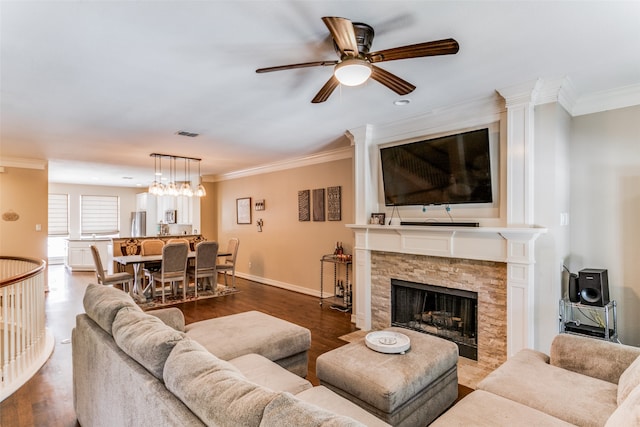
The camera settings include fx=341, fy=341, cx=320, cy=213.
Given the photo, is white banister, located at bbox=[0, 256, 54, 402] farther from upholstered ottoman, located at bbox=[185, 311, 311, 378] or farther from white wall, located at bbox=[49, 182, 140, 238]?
white wall, located at bbox=[49, 182, 140, 238]

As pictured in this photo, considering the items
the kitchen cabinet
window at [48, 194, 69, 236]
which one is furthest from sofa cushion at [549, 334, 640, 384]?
window at [48, 194, 69, 236]

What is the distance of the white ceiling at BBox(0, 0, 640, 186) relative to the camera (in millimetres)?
1823

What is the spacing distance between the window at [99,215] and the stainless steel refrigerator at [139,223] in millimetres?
503

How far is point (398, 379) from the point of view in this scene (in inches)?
77.8

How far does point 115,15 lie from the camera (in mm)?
1823

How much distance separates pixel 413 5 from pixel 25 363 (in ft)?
13.7

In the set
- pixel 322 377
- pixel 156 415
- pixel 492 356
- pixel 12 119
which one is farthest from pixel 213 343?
pixel 12 119

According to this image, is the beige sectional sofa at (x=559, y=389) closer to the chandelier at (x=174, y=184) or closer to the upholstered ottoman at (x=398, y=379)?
the upholstered ottoman at (x=398, y=379)

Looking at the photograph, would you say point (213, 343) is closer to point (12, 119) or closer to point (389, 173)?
point (389, 173)

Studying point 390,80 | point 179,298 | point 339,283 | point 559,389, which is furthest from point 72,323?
point 559,389

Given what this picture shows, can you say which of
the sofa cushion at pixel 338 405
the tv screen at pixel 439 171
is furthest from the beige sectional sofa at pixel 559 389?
the tv screen at pixel 439 171

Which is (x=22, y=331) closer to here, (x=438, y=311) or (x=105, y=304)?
(x=105, y=304)

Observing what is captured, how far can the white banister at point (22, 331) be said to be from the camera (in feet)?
9.20

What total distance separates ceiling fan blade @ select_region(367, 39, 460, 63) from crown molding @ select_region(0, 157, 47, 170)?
6877 mm
